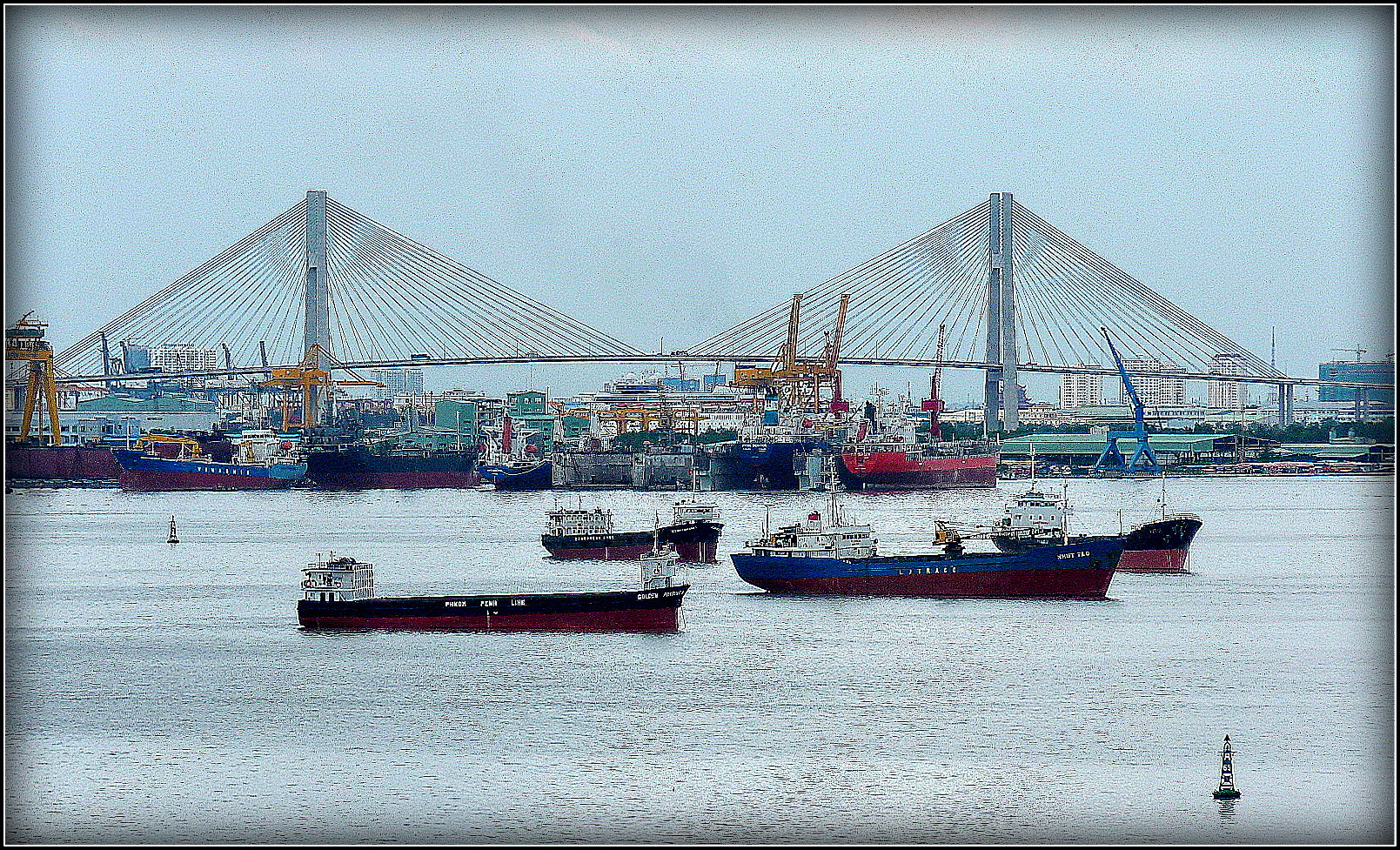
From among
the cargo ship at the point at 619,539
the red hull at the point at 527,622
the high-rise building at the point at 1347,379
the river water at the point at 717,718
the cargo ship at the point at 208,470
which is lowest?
the river water at the point at 717,718

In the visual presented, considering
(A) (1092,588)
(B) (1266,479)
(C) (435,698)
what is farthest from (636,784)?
(B) (1266,479)

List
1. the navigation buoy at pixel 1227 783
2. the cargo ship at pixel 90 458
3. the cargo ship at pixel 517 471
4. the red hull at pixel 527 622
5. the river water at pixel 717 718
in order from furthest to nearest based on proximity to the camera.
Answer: the cargo ship at pixel 90 458 → the cargo ship at pixel 517 471 → the red hull at pixel 527 622 → the navigation buoy at pixel 1227 783 → the river water at pixel 717 718

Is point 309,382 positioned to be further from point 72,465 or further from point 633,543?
point 633,543

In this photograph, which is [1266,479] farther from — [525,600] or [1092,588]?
[525,600]

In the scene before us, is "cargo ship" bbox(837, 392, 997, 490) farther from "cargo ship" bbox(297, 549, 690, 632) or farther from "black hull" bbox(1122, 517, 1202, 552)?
"cargo ship" bbox(297, 549, 690, 632)

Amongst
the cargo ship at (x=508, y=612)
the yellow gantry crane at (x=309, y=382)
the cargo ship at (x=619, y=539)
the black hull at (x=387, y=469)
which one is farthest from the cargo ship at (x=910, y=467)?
the cargo ship at (x=508, y=612)

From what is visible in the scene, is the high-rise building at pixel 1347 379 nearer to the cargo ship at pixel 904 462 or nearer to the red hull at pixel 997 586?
the cargo ship at pixel 904 462
